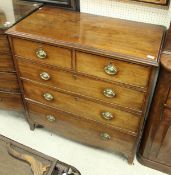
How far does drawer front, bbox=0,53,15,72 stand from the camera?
1585 mm

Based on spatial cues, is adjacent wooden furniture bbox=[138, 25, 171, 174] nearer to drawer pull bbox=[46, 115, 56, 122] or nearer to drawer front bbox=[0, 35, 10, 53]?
drawer pull bbox=[46, 115, 56, 122]

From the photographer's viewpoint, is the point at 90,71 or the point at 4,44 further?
the point at 4,44

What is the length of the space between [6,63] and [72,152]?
2.72ft

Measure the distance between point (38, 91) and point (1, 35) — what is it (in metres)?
0.44

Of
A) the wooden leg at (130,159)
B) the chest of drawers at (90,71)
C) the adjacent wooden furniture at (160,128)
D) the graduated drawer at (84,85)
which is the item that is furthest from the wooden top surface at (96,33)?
the wooden leg at (130,159)

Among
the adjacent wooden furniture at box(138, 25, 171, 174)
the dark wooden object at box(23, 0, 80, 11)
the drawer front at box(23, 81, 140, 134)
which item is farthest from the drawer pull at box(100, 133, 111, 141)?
the dark wooden object at box(23, 0, 80, 11)

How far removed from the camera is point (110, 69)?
125 cm

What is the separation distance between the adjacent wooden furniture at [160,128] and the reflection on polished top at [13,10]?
93 cm

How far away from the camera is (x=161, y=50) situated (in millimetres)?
1227

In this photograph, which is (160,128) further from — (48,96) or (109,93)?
(48,96)

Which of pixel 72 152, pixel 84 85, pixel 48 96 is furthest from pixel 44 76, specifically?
pixel 72 152

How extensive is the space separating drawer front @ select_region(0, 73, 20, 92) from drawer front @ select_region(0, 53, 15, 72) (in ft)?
0.16

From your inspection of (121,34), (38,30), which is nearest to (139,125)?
(121,34)

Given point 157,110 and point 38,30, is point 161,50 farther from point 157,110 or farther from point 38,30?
point 38,30
